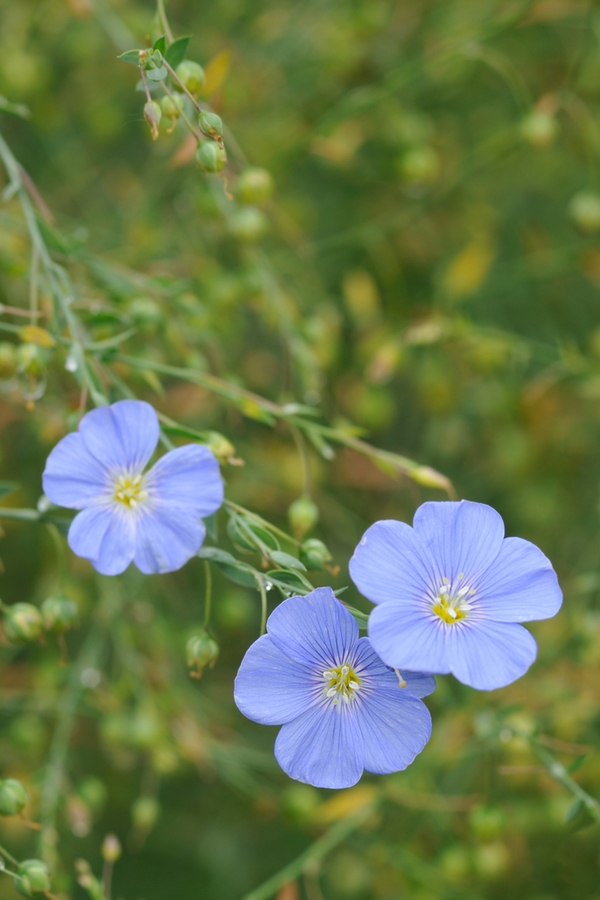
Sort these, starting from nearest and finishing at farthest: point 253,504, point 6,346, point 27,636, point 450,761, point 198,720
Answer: point 27,636, point 6,346, point 450,761, point 198,720, point 253,504

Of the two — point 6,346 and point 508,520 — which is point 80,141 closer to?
point 6,346

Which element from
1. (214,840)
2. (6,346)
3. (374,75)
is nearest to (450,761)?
(214,840)

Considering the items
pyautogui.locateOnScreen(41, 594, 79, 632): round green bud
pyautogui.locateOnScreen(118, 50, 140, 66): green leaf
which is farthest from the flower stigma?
pyautogui.locateOnScreen(118, 50, 140, 66): green leaf

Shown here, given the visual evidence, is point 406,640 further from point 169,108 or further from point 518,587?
point 169,108

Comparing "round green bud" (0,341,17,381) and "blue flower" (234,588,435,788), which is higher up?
"round green bud" (0,341,17,381)

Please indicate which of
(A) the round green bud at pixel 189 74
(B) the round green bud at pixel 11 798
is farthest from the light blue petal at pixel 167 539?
(A) the round green bud at pixel 189 74

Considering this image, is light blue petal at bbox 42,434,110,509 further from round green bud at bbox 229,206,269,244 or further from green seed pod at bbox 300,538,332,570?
round green bud at bbox 229,206,269,244
